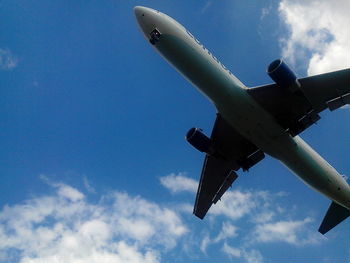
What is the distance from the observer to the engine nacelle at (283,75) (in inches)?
1128

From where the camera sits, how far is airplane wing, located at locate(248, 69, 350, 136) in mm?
29344

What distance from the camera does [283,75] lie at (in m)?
28.8

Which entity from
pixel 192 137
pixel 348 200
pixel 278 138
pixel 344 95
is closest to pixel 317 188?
pixel 348 200

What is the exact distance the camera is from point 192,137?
34.2 meters

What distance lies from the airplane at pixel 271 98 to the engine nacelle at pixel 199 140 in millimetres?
4147

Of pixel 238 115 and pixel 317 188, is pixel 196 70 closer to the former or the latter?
pixel 238 115

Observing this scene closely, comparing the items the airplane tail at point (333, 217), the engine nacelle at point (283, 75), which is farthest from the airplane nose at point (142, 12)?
the airplane tail at point (333, 217)

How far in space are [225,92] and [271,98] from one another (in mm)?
3961

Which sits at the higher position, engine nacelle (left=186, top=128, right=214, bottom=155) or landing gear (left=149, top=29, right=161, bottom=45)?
landing gear (left=149, top=29, right=161, bottom=45)

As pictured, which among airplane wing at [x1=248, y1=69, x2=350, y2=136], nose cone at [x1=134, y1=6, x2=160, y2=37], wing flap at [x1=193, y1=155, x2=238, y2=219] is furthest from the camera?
wing flap at [x1=193, y1=155, x2=238, y2=219]

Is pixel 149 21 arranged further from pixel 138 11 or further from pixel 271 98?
pixel 271 98

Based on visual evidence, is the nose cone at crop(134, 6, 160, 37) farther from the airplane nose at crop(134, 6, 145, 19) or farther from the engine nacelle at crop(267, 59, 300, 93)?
the engine nacelle at crop(267, 59, 300, 93)

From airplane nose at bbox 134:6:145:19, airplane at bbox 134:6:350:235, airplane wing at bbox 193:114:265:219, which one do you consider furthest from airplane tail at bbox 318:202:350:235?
airplane nose at bbox 134:6:145:19

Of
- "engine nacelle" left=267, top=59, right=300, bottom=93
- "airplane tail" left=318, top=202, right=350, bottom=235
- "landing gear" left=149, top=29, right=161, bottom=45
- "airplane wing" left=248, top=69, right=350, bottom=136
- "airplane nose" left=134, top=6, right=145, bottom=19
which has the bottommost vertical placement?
"airplane tail" left=318, top=202, right=350, bottom=235
